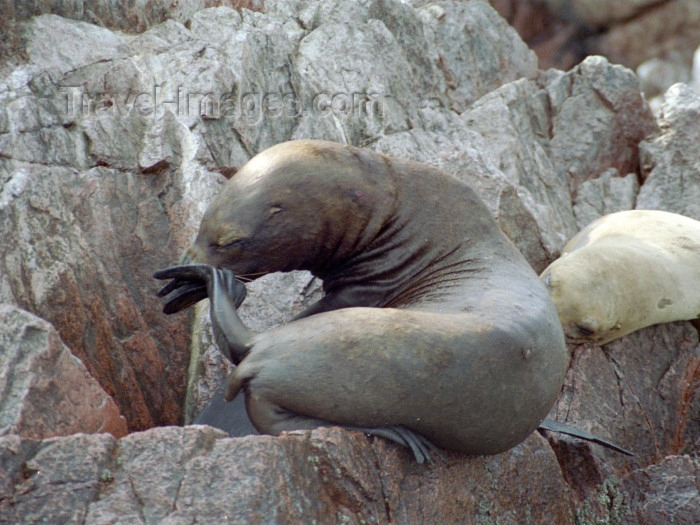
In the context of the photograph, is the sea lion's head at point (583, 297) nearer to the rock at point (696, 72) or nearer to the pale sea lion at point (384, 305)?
the pale sea lion at point (384, 305)

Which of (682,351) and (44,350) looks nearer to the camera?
(44,350)

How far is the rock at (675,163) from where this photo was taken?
764cm

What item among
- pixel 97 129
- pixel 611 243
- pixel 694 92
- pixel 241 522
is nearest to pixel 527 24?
pixel 694 92

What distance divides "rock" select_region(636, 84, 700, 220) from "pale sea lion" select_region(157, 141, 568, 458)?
12.2 ft

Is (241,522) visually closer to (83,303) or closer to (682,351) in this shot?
(83,303)

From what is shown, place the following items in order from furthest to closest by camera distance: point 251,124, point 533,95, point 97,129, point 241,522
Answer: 1. point 533,95
2. point 251,124
3. point 97,129
4. point 241,522

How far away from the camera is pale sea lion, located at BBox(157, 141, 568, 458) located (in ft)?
11.7

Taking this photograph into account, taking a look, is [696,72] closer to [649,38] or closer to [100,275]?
[649,38]

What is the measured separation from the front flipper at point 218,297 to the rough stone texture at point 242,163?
1.66 ft

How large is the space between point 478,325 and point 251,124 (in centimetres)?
289

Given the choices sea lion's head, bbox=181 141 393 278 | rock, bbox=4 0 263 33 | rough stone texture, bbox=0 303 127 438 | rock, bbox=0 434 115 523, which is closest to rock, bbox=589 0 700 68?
rock, bbox=4 0 263 33

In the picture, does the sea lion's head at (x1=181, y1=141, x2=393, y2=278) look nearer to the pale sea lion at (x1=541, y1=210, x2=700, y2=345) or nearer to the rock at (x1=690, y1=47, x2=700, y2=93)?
the pale sea lion at (x1=541, y1=210, x2=700, y2=345)

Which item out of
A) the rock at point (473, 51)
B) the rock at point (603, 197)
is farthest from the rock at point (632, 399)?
the rock at point (473, 51)

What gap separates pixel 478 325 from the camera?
372 centimetres
